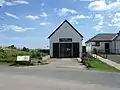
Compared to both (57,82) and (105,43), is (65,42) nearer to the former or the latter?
(105,43)

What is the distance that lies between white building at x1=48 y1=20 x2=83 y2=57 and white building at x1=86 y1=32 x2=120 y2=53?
1356 centimetres

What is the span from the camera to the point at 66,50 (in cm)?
5238

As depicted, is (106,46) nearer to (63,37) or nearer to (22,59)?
(63,37)

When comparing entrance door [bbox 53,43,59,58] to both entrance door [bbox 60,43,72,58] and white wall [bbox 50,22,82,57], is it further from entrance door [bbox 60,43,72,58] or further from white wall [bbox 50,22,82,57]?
entrance door [bbox 60,43,72,58]

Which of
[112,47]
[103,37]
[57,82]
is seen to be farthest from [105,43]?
[57,82]

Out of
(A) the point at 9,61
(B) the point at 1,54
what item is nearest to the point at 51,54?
(B) the point at 1,54

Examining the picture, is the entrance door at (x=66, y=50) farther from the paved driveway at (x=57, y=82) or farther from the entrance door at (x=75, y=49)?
the paved driveway at (x=57, y=82)

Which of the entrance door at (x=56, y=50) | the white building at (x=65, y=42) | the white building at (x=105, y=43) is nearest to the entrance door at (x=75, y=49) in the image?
the white building at (x=65, y=42)

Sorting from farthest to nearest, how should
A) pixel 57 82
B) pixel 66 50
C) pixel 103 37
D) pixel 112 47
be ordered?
pixel 103 37, pixel 112 47, pixel 66 50, pixel 57 82

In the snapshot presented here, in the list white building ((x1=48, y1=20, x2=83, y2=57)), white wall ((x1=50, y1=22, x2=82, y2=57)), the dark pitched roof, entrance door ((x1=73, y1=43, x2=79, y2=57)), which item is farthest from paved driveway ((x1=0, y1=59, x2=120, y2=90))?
the dark pitched roof

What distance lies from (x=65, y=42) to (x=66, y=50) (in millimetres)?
1440

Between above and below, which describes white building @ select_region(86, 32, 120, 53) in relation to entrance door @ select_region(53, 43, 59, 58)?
above

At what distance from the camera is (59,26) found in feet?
176

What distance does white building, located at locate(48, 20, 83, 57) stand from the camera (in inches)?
2069
